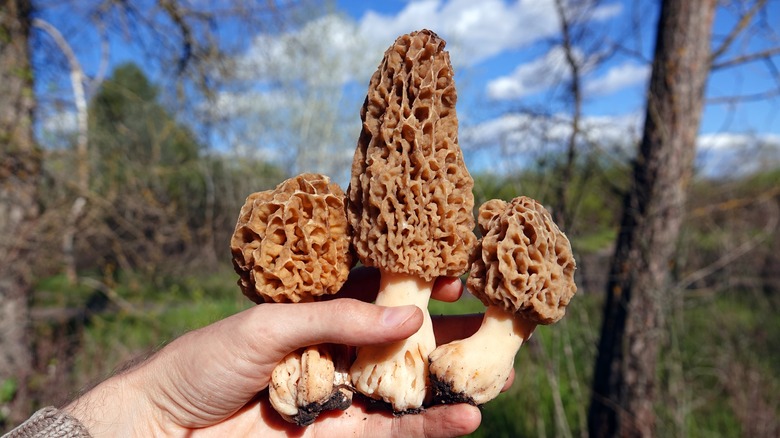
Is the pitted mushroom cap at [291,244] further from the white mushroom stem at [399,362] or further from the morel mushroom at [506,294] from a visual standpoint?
the morel mushroom at [506,294]

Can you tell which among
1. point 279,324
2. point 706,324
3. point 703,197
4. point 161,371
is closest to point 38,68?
point 161,371

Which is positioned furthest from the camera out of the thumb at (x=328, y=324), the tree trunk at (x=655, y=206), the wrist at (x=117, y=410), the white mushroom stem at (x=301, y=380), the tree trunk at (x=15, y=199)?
the tree trunk at (x=15, y=199)

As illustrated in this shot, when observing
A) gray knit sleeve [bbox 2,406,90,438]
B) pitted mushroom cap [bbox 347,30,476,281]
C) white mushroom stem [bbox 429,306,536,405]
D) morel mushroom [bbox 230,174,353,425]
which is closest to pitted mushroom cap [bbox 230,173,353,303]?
morel mushroom [bbox 230,174,353,425]

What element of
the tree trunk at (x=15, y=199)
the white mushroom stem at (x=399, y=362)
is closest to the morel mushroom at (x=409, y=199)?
the white mushroom stem at (x=399, y=362)

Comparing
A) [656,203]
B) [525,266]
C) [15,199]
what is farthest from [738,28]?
[15,199]

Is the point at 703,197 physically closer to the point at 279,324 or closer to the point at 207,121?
the point at 279,324

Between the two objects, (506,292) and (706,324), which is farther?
(706,324)
